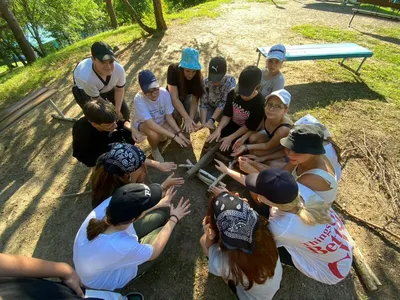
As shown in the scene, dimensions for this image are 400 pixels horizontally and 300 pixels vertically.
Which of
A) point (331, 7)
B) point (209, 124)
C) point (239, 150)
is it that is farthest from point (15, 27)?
point (331, 7)

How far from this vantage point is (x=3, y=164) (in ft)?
14.1

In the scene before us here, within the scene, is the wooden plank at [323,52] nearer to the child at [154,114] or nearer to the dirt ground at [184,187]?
the dirt ground at [184,187]

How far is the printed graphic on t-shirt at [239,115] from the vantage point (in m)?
3.69

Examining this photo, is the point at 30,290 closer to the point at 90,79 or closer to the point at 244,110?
the point at 90,79

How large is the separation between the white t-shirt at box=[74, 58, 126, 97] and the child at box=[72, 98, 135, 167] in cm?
71

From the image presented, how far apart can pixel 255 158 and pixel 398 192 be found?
2.29 meters

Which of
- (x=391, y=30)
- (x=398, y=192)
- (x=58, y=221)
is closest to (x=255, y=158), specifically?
(x=398, y=192)

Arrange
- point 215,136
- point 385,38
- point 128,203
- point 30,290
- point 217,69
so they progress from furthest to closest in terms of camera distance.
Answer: point 385,38
point 215,136
point 217,69
point 128,203
point 30,290

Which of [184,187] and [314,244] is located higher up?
[314,244]

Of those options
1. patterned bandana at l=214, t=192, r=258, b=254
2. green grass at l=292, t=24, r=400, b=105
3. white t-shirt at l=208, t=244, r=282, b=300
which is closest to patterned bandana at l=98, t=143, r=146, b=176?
patterned bandana at l=214, t=192, r=258, b=254

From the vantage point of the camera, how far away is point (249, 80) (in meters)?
3.24

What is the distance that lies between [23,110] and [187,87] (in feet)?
10.3

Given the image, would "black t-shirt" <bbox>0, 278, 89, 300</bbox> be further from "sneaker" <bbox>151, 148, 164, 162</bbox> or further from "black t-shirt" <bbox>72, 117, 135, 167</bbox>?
"sneaker" <bbox>151, 148, 164, 162</bbox>

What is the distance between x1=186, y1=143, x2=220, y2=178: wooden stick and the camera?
12.5 feet
